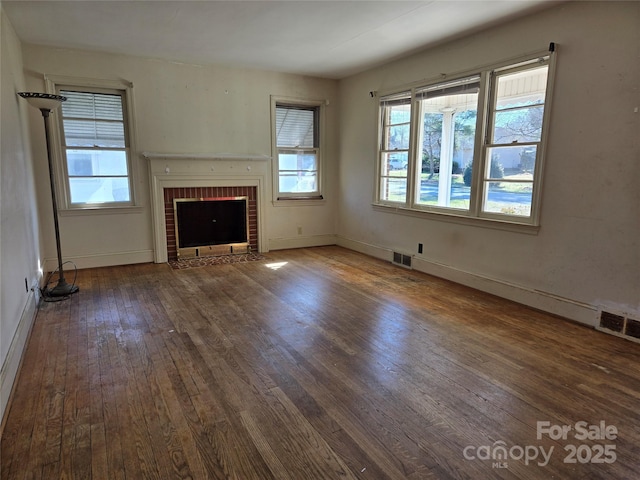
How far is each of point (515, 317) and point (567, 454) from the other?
1.75m

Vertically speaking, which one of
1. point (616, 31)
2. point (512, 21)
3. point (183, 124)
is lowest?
point (183, 124)

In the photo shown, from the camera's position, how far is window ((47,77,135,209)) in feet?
15.4

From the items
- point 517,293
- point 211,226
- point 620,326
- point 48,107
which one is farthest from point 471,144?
point 48,107

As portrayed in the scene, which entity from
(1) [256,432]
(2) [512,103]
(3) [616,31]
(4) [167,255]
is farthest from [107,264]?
(3) [616,31]

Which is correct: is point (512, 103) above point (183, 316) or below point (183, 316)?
above

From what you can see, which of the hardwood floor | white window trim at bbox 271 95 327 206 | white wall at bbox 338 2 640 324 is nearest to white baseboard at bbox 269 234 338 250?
white window trim at bbox 271 95 327 206

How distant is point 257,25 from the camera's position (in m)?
3.75

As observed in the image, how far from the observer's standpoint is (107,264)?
5.07m

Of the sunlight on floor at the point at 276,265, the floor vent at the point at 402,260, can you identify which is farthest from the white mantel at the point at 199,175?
the floor vent at the point at 402,260

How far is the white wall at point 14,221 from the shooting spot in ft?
7.95

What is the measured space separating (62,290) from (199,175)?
2.23m

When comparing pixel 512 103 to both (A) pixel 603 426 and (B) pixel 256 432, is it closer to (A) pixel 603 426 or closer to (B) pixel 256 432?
(A) pixel 603 426

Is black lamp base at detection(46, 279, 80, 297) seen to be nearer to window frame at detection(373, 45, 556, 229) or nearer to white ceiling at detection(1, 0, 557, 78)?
white ceiling at detection(1, 0, 557, 78)

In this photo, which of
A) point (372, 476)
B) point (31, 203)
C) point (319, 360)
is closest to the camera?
point (372, 476)
